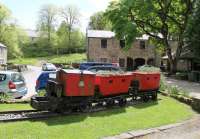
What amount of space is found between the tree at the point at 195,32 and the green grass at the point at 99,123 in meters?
21.6

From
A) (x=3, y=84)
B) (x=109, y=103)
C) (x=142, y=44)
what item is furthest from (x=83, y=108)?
(x=142, y=44)

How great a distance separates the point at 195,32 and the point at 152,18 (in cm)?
1112

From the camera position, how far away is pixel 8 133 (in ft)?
32.9

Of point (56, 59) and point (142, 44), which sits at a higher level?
point (142, 44)

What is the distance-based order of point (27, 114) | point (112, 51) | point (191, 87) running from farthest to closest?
point (112, 51), point (191, 87), point (27, 114)

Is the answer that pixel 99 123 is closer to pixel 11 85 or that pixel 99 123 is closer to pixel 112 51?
pixel 11 85

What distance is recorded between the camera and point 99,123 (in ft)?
40.2

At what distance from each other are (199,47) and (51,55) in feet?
230

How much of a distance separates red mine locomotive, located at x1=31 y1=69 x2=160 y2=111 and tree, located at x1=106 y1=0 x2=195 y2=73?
2852 centimetres

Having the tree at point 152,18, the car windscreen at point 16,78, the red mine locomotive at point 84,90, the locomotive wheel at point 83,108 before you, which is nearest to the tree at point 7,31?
the tree at point 152,18

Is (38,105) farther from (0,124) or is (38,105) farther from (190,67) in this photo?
(190,67)

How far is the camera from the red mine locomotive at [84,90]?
42.4ft

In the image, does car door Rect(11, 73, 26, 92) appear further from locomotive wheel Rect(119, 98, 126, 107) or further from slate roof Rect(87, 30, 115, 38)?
slate roof Rect(87, 30, 115, 38)

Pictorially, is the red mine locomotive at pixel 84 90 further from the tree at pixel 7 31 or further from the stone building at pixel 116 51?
the tree at pixel 7 31
